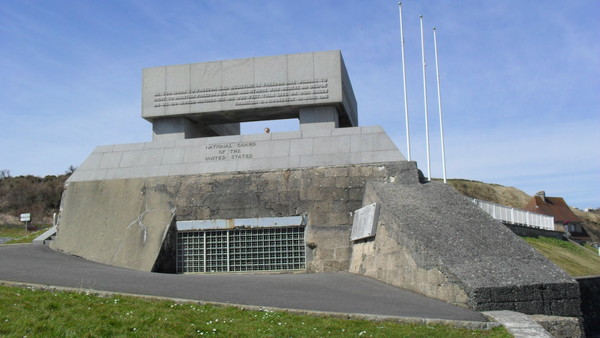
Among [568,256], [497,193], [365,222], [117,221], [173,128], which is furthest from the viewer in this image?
[497,193]

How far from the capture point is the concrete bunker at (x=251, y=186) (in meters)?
12.7

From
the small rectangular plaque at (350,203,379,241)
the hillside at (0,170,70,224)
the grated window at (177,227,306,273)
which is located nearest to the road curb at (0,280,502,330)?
the small rectangular plaque at (350,203,379,241)

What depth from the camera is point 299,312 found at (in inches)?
307

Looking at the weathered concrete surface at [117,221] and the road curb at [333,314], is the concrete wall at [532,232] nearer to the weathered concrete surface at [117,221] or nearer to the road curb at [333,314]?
the weathered concrete surface at [117,221]

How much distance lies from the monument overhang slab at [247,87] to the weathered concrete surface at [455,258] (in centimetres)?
386

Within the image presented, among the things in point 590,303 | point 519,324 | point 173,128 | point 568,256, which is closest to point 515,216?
point 568,256

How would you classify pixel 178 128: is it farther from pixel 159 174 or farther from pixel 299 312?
pixel 299 312

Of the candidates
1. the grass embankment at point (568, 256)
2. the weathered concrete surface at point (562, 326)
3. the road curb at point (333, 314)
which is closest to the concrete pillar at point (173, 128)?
the road curb at point (333, 314)

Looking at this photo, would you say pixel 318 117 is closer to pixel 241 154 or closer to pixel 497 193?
pixel 241 154

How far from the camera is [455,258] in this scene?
9305 millimetres

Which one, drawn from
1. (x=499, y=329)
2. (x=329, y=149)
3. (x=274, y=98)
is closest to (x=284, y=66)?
(x=274, y=98)

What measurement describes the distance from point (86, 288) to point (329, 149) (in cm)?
720

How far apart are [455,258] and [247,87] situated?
8198mm

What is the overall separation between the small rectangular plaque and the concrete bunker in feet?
0.38
